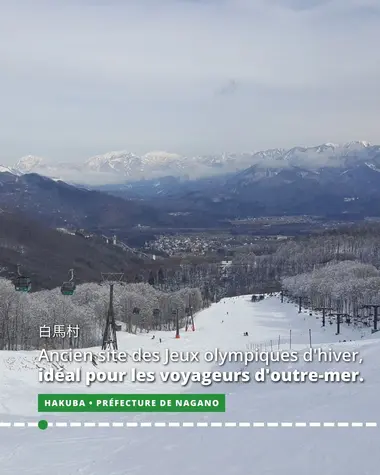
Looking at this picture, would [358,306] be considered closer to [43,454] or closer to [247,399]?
[247,399]

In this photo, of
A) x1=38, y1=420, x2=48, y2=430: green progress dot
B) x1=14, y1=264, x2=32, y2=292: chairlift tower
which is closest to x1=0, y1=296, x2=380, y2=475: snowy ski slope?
x1=38, y1=420, x2=48, y2=430: green progress dot

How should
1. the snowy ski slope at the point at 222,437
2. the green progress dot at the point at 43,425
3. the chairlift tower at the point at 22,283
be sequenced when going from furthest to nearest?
the chairlift tower at the point at 22,283, the green progress dot at the point at 43,425, the snowy ski slope at the point at 222,437

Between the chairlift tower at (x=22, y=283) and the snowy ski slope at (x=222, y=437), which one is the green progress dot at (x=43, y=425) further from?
the chairlift tower at (x=22, y=283)

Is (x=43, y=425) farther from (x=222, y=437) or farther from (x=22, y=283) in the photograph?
(x=22, y=283)

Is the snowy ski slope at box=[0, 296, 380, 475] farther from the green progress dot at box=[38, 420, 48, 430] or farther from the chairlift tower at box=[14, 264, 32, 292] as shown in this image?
the chairlift tower at box=[14, 264, 32, 292]

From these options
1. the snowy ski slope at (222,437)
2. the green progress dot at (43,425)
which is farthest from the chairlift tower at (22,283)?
the green progress dot at (43,425)

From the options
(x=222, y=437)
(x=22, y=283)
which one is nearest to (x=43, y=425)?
(x=222, y=437)

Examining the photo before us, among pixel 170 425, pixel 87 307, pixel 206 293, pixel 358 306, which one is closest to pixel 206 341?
pixel 87 307

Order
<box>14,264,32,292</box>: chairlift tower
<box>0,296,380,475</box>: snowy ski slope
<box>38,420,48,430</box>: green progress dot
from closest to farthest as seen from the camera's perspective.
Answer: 1. <box>0,296,380,475</box>: snowy ski slope
2. <box>38,420,48,430</box>: green progress dot
3. <box>14,264,32,292</box>: chairlift tower
